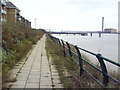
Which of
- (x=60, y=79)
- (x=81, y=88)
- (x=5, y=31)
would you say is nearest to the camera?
(x=81, y=88)

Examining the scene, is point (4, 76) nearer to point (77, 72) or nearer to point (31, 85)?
point (31, 85)

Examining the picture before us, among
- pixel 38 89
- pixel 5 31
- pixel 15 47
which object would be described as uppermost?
pixel 5 31

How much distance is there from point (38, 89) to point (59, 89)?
470 millimetres

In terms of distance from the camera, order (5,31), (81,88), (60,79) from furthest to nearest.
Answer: (5,31) → (60,79) → (81,88)

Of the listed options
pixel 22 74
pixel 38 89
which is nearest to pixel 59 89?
pixel 38 89

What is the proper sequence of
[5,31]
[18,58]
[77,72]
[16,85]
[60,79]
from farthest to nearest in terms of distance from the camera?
[5,31] < [18,58] < [77,72] < [60,79] < [16,85]

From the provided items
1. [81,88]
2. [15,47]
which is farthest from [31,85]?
[15,47]

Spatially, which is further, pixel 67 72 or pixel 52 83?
pixel 67 72

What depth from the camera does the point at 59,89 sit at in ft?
15.4

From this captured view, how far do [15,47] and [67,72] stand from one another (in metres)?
4.42

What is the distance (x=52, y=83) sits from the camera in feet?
17.2

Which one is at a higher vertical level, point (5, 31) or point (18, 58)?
point (5, 31)

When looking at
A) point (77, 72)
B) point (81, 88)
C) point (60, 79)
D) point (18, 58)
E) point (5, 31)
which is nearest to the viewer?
point (81, 88)

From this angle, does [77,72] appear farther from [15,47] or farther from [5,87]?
[15,47]
